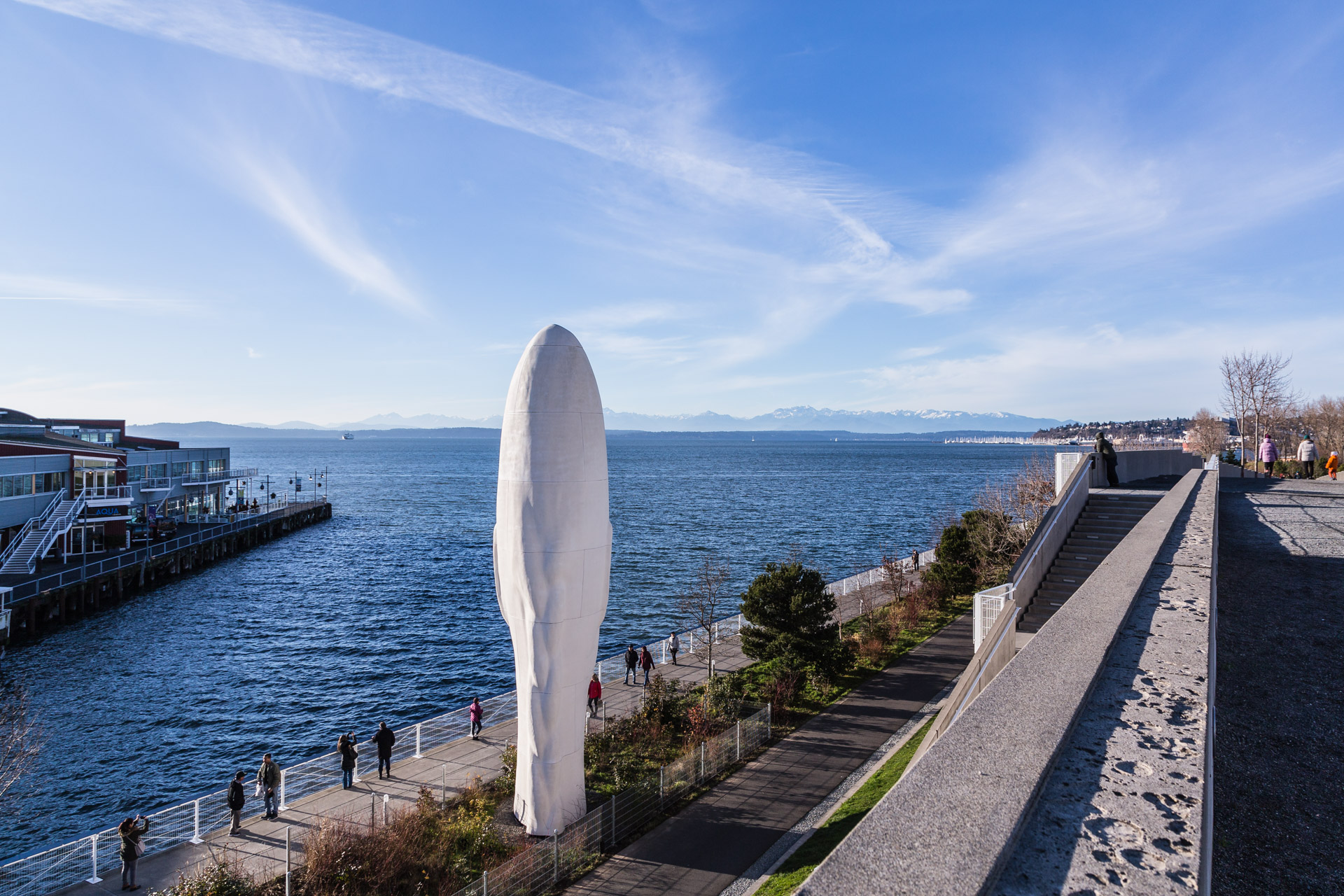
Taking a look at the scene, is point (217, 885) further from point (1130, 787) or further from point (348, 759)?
point (1130, 787)

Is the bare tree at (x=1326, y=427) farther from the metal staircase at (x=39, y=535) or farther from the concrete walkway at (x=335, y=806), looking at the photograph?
the metal staircase at (x=39, y=535)

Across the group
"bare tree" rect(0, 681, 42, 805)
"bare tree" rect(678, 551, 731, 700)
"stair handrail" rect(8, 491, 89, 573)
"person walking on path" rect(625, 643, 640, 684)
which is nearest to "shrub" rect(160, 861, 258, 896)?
"bare tree" rect(0, 681, 42, 805)

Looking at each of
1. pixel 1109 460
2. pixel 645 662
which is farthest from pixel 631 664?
pixel 1109 460

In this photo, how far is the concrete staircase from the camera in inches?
595

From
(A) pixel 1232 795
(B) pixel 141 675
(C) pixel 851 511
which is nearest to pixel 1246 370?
(C) pixel 851 511

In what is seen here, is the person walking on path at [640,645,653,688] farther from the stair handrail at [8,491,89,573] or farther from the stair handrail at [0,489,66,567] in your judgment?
the stair handrail at [0,489,66,567]

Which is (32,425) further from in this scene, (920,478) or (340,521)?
(920,478)

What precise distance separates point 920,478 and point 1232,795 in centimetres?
13927

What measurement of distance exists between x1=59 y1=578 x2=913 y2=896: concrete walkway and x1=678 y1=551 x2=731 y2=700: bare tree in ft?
8.76

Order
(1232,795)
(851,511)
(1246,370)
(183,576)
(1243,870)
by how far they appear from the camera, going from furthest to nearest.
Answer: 1. (851,511)
2. (183,576)
3. (1246,370)
4. (1232,795)
5. (1243,870)

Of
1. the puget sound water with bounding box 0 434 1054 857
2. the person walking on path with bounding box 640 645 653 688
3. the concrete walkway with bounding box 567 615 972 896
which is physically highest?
the person walking on path with bounding box 640 645 653 688

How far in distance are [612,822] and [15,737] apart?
16.3m

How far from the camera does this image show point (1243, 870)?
385 cm

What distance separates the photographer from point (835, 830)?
1383cm
